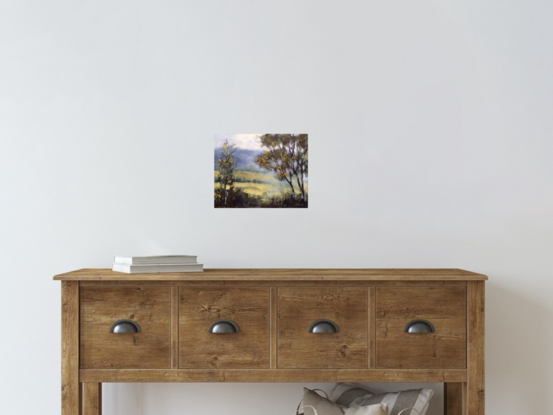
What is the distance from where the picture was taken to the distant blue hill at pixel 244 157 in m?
2.53

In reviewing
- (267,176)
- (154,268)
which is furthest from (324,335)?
(267,176)

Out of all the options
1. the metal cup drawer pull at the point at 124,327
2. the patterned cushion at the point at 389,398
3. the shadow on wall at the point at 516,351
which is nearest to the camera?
the metal cup drawer pull at the point at 124,327

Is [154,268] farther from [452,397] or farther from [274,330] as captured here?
[452,397]

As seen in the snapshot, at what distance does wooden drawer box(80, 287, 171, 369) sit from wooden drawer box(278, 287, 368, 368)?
0.46m

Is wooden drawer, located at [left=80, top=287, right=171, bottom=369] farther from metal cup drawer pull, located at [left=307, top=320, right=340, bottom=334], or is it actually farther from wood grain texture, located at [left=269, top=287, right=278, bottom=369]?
metal cup drawer pull, located at [left=307, top=320, right=340, bottom=334]

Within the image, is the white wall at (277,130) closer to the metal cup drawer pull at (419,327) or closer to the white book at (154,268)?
the white book at (154,268)

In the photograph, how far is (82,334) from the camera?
2.03 m

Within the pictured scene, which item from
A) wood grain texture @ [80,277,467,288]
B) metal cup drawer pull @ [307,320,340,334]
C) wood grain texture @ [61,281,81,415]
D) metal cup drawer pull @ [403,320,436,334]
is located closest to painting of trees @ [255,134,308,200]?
wood grain texture @ [80,277,467,288]

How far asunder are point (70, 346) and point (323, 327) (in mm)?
989

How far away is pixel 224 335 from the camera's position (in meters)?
2.03

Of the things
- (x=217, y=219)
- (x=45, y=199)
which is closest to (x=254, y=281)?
(x=217, y=219)

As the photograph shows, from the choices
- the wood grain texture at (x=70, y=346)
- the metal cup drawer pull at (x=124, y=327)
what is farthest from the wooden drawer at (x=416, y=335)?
the wood grain texture at (x=70, y=346)

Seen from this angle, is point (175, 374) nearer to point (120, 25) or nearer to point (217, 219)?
point (217, 219)

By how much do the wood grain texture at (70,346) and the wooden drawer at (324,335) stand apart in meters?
0.79
